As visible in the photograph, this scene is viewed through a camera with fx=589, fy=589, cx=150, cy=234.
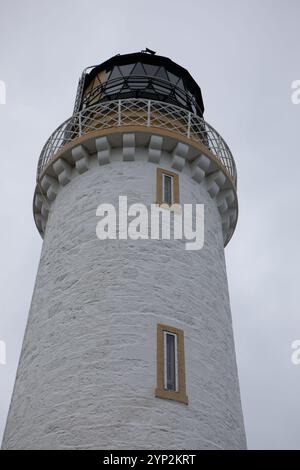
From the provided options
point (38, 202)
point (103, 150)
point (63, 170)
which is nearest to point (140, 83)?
point (103, 150)

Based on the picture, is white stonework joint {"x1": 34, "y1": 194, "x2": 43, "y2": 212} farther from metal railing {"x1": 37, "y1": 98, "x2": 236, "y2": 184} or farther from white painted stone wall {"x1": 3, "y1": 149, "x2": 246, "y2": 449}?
white painted stone wall {"x1": 3, "y1": 149, "x2": 246, "y2": 449}

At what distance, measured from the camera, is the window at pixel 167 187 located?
15.7m

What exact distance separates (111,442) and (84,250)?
511cm

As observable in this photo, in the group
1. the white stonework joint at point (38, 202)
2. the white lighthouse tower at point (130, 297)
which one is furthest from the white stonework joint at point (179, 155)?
the white stonework joint at point (38, 202)

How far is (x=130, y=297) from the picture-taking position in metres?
13.4

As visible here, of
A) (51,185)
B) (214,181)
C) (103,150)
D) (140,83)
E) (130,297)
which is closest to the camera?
(130,297)

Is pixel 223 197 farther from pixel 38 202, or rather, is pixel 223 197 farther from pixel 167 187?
pixel 38 202

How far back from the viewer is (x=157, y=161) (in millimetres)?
16547

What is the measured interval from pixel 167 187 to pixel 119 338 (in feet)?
16.9

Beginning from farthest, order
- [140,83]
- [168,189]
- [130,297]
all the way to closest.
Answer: [140,83] → [168,189] → [130,297]

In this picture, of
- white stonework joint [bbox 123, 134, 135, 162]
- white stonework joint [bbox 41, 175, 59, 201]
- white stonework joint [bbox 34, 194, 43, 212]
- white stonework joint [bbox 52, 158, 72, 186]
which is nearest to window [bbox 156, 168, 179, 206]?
white stonework joint [bbox 123, 134, 135, 162]

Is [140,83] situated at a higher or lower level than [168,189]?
higher

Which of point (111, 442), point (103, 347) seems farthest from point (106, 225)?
point (111, 442)

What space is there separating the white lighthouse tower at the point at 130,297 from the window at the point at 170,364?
0.9 inches
